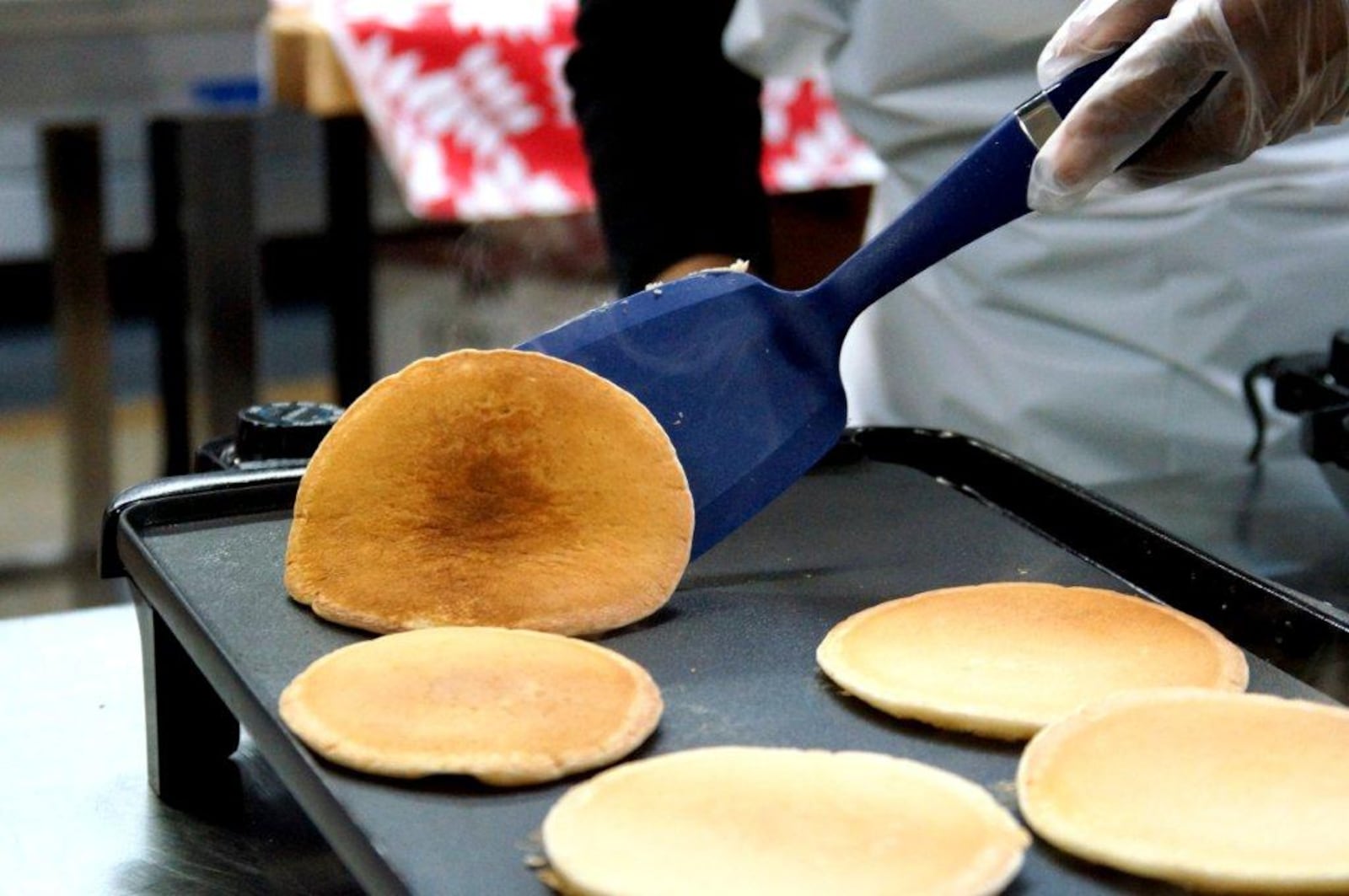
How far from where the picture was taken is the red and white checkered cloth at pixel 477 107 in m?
2.91

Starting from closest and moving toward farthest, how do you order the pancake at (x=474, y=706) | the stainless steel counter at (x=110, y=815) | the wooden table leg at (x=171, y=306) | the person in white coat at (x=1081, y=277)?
the pancake at (x=474, y=706) < the stainless steel counter at (x=110, y=815) < the person in white coat at (x=1081, y=277) < the wooden table leg at (x=171, y=306)

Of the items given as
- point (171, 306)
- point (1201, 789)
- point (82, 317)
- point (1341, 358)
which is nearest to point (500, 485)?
point (1201, 789)

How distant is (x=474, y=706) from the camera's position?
87cm

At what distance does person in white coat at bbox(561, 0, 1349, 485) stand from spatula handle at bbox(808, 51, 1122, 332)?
17.9 inches

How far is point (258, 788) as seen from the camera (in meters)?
1.05

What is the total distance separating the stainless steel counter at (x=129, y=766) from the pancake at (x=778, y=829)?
239 millimetres

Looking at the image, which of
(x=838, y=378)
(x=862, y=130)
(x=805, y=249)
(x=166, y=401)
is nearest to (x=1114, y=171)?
(x=838, y=378)

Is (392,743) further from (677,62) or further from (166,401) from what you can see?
(166,401)

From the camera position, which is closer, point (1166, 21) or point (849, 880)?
point (849, 880)

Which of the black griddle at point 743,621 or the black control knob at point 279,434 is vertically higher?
the black control knob at point 279,434

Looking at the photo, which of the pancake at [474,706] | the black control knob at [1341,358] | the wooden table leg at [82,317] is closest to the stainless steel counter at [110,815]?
the pancake at [474,706]

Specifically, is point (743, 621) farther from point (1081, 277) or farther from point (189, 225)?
point (189, 225)

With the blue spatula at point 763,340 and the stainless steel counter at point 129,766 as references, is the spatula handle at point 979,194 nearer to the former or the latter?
the blue spatula at point 763,340

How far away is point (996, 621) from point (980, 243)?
0.65 metres
